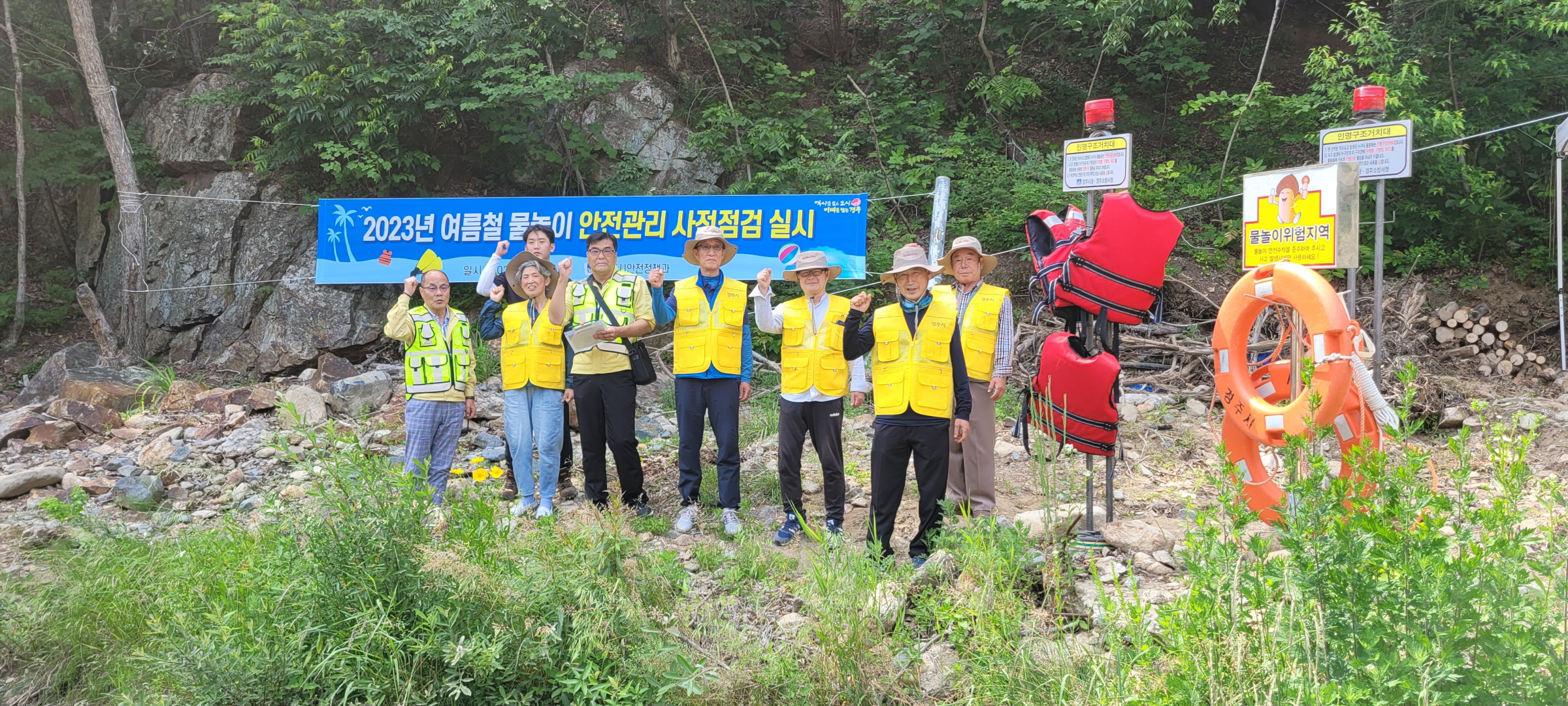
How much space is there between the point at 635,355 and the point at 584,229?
374 cm

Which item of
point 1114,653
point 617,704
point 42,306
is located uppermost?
point 42,306

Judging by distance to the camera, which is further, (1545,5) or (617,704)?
(1545,5)

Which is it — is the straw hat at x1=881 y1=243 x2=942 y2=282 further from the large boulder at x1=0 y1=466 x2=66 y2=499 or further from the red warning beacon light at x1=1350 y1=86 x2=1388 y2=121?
the large boulder at x1=0 y1=466 x2=66 y2=499

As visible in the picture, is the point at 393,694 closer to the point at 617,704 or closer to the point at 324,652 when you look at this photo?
the point at 324,652

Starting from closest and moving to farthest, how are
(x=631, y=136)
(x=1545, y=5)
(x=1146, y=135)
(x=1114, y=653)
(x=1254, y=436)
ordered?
A: (x=1114, y=653) < (x=1254, y=436) < (x=1545, y=5) < (x=631, y=136) < (x=1146, y=135)

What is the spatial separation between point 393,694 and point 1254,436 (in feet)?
11.5

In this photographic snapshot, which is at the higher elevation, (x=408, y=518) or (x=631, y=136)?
(x=631, y=136)

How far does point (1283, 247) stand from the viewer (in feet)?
14.3

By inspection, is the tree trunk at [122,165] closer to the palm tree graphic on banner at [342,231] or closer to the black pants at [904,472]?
the palm tree graphic on banner at [342,231]

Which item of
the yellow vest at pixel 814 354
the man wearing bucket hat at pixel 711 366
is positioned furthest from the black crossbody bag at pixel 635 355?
the yellow vest at pixel 814 354

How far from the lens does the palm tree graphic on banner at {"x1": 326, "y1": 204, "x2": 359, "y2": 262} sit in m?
8.78

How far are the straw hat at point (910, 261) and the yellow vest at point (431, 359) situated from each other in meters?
2.36

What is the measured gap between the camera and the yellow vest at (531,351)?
5074 mm

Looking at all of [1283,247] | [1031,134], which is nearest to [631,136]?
[1031,134]
